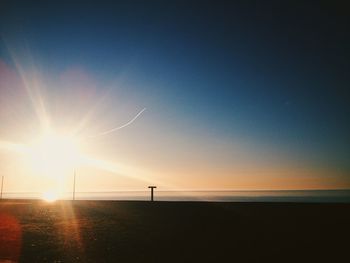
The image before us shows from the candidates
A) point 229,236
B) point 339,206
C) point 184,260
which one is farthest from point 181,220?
point 339,206

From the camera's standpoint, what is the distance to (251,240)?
1080cm

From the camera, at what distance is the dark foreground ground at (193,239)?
8750 millimetres

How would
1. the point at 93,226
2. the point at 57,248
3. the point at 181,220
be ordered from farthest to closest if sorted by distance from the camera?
the point at 181,220
the point at 93,226
the point at 57,248

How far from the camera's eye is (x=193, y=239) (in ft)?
36.9

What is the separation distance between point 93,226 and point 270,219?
9890mm

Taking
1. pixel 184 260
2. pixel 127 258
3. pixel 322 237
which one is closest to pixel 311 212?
pixel 322 237

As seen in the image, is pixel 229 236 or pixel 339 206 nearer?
pixel 229 236

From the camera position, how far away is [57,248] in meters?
9.81

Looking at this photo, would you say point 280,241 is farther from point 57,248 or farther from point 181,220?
point 57,248

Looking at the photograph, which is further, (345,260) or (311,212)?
(311,212)

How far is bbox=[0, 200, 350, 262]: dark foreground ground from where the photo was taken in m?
8.75

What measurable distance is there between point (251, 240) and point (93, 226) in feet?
27.9

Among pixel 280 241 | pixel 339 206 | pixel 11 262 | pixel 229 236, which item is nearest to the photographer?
pixel 11 262

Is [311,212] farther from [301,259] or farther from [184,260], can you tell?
[184,260]
